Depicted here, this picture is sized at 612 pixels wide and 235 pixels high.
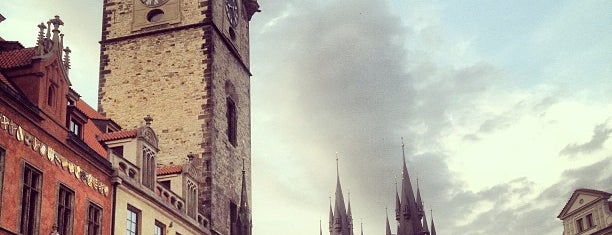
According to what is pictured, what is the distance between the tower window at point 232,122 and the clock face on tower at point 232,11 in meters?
4.72

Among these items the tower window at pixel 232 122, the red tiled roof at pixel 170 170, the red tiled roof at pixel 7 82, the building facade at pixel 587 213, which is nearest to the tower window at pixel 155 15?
the tower window at pixel 232 122

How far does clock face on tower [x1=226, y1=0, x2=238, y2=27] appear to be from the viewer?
42188 millimetres

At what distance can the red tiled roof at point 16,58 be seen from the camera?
23.8 m

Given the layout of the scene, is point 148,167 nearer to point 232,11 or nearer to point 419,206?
point 232,11

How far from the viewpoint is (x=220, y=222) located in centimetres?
3675

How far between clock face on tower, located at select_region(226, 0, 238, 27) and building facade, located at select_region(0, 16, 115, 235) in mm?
15893

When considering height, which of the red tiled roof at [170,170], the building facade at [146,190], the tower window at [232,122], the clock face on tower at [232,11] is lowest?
the building facade at [146,190]

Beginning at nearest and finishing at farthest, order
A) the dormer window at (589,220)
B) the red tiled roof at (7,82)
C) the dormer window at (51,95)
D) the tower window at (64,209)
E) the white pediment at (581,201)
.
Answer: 1. the red tiled roof at (7,82)
2. the tower window at (64,209)
3. the dormer window at (51,95)
4. the white pediment at (581,201)
5. the dormer window at (589,220)

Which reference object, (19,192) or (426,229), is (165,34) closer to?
(19,192)

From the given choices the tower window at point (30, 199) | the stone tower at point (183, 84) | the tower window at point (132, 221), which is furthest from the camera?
the stone tower at point (183, 84)

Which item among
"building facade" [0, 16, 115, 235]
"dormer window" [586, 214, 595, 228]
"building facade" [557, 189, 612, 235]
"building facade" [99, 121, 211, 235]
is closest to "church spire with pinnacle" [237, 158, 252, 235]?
"building facade" [99, 121, 211, 235]

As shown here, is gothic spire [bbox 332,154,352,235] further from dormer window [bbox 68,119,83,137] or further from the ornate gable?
dormer window [bbox 68,119,83,137]

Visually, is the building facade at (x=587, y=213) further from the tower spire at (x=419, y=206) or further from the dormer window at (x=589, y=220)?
the tower spire at (x=419, y=206)

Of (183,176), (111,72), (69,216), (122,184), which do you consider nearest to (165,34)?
(111,72)
